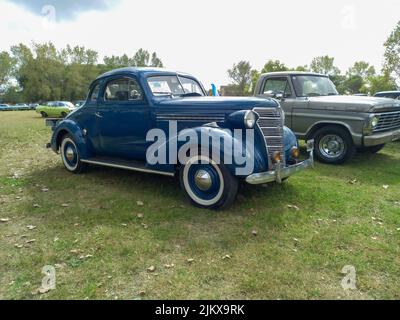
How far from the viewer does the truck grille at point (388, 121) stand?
7.03 meters

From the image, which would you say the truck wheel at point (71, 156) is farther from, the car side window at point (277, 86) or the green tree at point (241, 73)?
the green tree at point (241, 73)

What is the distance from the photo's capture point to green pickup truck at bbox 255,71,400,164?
268 inches

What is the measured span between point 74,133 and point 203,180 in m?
3.25

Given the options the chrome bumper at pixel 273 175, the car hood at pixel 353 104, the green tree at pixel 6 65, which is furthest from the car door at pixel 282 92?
the green tree at pixel 6 65

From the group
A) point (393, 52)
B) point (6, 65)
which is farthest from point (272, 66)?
point (6, 65)

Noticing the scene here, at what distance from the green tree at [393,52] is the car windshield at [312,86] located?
2453 cm

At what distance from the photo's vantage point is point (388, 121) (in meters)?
7.32

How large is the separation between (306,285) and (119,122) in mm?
4128

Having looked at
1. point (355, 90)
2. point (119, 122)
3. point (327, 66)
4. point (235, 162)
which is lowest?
point (235, 162)

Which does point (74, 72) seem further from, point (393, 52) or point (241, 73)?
point (393, 52)

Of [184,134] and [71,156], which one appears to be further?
[71,156]
